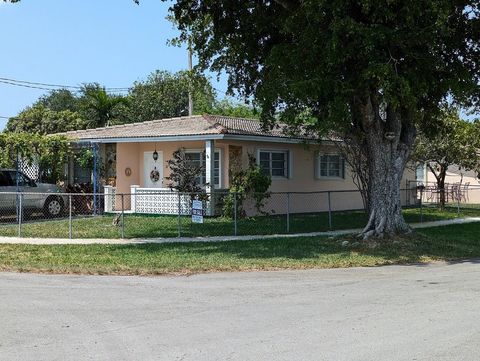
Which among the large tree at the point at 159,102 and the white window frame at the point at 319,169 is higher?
the large tree at the point at 159,102

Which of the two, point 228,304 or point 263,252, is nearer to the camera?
point 228,304

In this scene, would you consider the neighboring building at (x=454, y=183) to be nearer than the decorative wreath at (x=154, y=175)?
No

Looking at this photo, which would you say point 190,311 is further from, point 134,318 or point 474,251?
point 474,251

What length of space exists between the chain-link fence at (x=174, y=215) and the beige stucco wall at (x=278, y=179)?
8 centimetres

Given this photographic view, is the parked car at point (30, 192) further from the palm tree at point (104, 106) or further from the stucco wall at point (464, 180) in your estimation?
the stucco wall at point (464, 180)

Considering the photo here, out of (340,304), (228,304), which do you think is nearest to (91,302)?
(228,304)

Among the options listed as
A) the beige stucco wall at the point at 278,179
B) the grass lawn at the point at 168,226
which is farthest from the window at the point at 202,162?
the grass lawn at the point at 168,226

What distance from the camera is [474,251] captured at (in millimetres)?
14625

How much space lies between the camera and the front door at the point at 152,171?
2316 centimetres

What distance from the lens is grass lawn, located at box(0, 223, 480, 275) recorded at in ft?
38.7

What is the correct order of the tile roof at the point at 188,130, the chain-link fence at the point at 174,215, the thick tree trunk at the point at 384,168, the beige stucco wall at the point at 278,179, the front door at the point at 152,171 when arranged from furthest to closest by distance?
the front door at the point at 152,171 < the beige stucco wall at the point at 278,179 < the tile roof at the point at 188,130 < the chain-link fence at the point at 174,215 < the thick tree trunk at the point at 384,168

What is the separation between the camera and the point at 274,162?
23.3 m

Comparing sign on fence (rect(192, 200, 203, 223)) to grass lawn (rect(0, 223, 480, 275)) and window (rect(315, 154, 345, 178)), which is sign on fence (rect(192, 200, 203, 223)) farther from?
window (rect(315, 154, 345, 178))

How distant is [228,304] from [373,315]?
204cm
